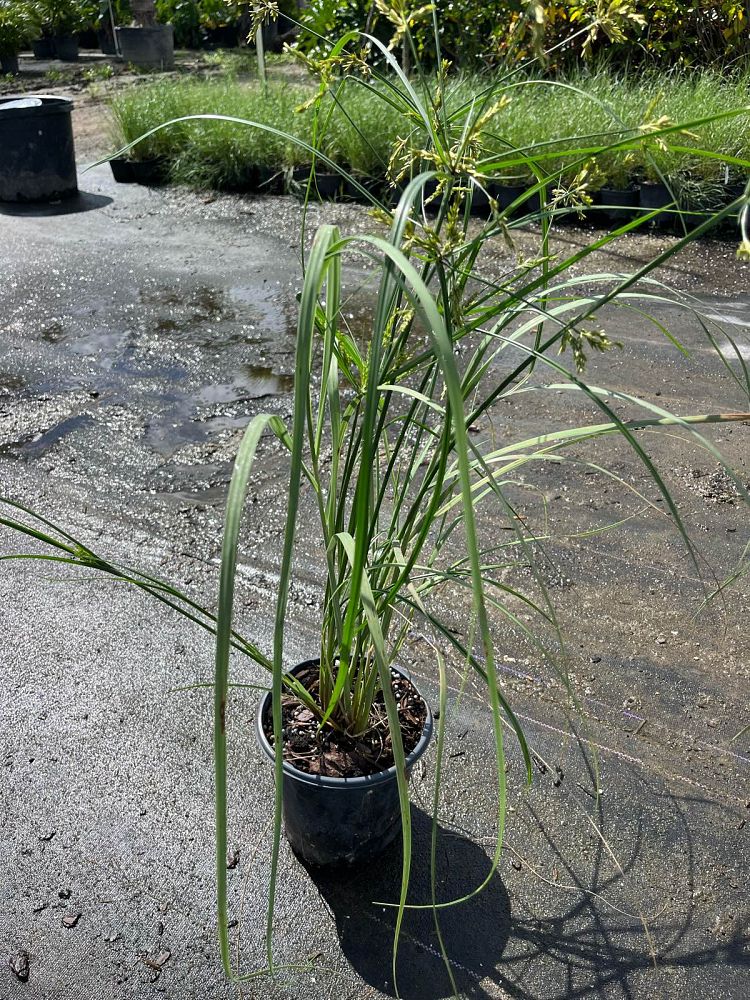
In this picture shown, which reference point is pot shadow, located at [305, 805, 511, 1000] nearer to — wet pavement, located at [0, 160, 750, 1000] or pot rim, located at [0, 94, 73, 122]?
wet pavement, located at [0, 160, 750, 1000]

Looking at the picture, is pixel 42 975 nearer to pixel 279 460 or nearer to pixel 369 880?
pixel 369 880

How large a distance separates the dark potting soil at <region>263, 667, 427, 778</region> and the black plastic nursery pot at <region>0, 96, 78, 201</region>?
17.1ft

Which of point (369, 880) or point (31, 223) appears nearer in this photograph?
point (369, 880)

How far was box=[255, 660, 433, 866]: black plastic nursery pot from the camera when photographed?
1.42 m

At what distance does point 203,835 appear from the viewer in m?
1.68

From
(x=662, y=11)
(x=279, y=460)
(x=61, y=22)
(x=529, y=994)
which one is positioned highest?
(x=61, y=22)

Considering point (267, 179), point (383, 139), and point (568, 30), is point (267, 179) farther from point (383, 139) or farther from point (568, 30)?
point (568, 30)

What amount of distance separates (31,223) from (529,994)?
5.43 metres

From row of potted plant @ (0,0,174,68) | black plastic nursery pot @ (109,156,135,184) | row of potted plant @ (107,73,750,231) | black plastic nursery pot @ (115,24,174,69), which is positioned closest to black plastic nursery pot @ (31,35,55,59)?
row of potted plant @ (0,0,174,68)

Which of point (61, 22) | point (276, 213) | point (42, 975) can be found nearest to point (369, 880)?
point (42, 975)

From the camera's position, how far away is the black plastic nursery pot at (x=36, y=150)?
18.2 feet

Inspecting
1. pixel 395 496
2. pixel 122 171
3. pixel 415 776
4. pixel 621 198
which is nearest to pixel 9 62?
pixel 122 171

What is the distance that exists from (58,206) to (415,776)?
17.4ft

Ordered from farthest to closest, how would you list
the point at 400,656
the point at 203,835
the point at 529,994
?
the point at 400,656 → the point at 203,835 → the point at 529,994
